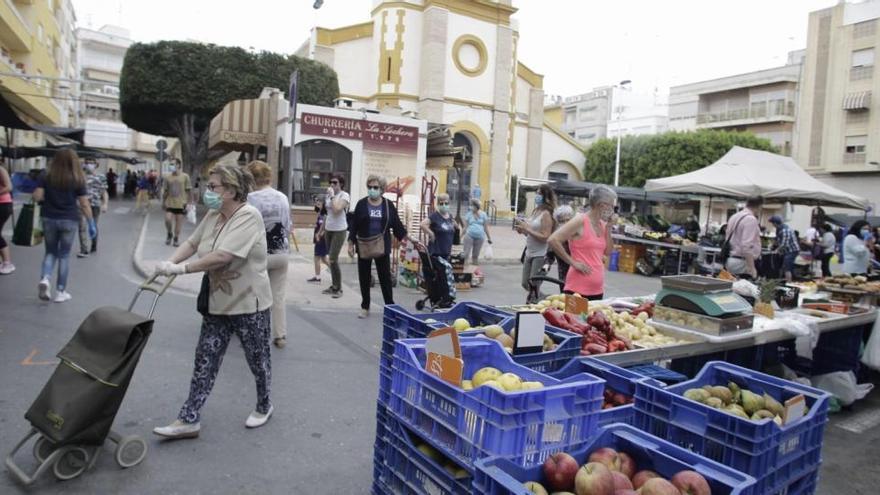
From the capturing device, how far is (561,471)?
2119mm

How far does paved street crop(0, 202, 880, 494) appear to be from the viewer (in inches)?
138

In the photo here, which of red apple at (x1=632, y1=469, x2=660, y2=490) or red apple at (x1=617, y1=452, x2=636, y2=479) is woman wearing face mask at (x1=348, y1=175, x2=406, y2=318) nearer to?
red apple at (x1=617, y1=452, x2=636, y2=479)

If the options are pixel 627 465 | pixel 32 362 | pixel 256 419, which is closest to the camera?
pixel 627 465

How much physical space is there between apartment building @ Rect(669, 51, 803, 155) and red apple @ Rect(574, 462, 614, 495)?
50.6 meters

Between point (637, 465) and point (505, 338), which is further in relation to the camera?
point (505, 338)

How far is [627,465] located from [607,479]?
0.23 m

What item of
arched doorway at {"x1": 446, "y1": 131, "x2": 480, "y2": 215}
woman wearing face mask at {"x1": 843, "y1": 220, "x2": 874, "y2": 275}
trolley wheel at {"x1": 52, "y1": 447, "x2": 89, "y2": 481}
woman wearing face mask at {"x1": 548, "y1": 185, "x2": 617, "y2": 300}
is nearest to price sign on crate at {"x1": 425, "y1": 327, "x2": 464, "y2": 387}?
trolley wheel at {"x1": 52, "y1": 447, "x2": 89, "y2": 481}

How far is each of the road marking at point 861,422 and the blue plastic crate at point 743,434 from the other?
9.30ft

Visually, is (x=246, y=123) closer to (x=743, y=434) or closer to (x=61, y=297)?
(x=61, y=297)

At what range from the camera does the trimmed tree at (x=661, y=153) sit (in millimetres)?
40250

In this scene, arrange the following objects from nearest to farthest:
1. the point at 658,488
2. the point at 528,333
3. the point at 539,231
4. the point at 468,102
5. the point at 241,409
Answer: the point at 658,488 → the point at 528,333 → the point at 241,409 → the point at 539,231 → the point at 468,102

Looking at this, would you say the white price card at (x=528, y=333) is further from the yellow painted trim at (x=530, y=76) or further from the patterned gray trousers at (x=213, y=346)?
the yellow painted trim at (x=530, y=76)

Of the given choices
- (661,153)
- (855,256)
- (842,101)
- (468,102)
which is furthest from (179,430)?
(842,101)

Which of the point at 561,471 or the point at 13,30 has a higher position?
the point at 13,30
